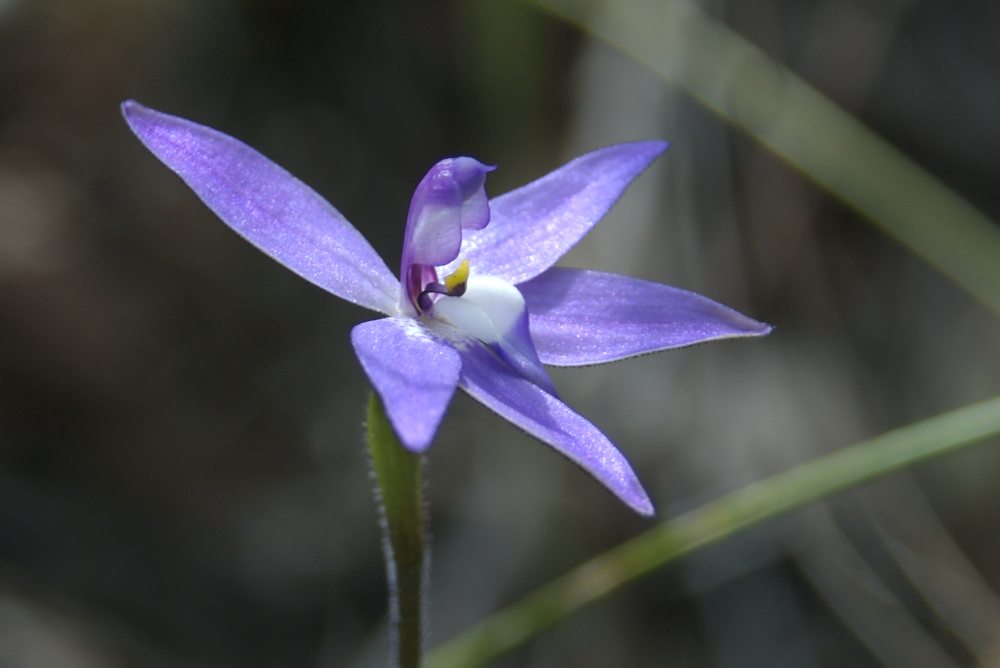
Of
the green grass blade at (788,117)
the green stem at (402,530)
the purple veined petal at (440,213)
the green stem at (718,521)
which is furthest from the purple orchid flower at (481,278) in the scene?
the green grass blade at (788,117)

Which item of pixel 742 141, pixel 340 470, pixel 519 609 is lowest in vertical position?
pixel 519 609

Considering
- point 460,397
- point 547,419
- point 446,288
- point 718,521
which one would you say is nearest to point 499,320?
point 446,288

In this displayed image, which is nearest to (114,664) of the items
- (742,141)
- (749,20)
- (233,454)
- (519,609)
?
(233,454)

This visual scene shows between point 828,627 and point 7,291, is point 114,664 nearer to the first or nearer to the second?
point 7,291

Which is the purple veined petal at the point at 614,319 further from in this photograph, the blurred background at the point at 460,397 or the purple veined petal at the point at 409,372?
the blurred background at the point at 460,397

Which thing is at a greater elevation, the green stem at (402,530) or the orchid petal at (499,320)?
the orchid petal at (499,320)

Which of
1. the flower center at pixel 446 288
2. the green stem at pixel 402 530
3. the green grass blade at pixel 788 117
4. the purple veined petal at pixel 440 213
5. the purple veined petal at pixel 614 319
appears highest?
the green grass blade at pixel 788 117

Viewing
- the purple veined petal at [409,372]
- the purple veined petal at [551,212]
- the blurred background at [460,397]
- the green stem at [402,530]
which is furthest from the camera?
the blurred background at [460,397]

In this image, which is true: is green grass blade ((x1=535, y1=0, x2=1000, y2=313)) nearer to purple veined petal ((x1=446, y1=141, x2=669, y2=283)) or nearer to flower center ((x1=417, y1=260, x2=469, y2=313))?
purple veined petal ((x1=446, y1=141, x2=669, y2=283))
